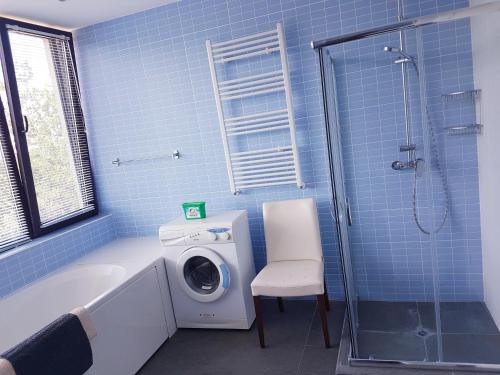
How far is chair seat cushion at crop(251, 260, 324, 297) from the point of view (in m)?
2.49

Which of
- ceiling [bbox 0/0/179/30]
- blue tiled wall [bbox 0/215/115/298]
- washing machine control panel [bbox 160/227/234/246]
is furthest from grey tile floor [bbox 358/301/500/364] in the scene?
ceiling [bbox 0/0/179/30]

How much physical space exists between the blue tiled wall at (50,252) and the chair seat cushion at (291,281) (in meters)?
1.49

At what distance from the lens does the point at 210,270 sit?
3020 mm

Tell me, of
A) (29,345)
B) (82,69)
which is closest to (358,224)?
(29,345)

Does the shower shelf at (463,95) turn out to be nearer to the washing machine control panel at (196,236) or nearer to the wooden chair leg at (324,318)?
the wooden chair leg at (324,318)

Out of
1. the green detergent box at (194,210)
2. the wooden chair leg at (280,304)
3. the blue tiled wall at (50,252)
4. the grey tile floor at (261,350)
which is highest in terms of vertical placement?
the green detergent box at (194,210)

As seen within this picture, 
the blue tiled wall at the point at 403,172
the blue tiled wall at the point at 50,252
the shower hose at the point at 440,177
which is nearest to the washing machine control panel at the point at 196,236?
the blue tiled wall at the point at 50,252

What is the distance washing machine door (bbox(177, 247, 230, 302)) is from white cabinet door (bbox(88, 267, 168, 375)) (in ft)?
0.66

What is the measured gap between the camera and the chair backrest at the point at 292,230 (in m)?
2.93

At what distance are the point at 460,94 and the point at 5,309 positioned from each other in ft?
10.1

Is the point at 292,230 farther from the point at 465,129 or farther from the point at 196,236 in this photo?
the point at 465,129

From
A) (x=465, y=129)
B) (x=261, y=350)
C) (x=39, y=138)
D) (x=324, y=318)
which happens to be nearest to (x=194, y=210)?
(x=261, y=350)

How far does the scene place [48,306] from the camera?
2.75 m

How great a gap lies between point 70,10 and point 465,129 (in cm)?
287
